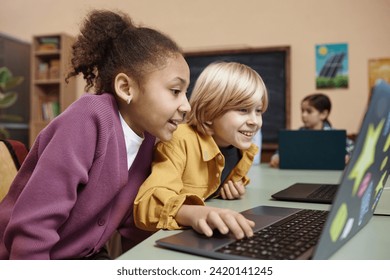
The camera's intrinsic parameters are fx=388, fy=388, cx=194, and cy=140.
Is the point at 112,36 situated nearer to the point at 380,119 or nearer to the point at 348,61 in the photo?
the point at 380,119

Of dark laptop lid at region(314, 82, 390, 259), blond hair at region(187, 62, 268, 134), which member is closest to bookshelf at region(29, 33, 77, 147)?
blond hair at region(187, 62, 268, 134)

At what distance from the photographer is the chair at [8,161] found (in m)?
0.89

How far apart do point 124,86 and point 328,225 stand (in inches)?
21.7

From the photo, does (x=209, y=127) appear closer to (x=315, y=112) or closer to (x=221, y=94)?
(x=221, y=94)

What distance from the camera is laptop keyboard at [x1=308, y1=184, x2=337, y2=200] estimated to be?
35.2 inches

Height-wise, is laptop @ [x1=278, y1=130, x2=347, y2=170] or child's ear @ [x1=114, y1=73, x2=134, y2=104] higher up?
child's ear @ [x1=114, y1=73, x2=134, y2=104]

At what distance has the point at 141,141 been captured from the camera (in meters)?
0.84

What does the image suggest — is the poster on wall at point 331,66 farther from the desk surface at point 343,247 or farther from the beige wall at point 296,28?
the desk surface at point 343,247

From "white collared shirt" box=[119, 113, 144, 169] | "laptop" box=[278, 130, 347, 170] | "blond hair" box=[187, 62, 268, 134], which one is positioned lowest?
"laptop" box=[278, 130, 347, 170]

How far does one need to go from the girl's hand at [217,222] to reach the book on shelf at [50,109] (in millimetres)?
3429

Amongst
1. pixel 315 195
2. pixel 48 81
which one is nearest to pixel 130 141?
pixel 315 195

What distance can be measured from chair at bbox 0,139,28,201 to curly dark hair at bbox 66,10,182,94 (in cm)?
24

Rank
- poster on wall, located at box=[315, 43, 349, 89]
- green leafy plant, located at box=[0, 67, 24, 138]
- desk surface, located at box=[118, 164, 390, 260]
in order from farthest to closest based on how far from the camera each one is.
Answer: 1. poster on wall, located at box=[315, 43, 349, 89]
2. green leafy plant, located at box=[0, 67, 24, 138]
3. desk surface, located at box=[118, 164, 390, 260]

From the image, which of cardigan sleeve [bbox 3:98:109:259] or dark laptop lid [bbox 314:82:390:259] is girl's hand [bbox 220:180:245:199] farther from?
dark laptop lid [bbox 314:82:390:259]
